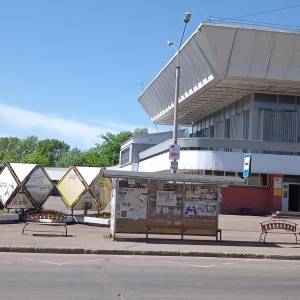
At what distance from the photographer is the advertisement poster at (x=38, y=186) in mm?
25484

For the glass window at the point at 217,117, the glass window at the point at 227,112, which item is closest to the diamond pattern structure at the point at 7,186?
the glass window at the point at 227,112

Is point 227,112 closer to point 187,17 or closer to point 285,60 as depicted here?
point 285,60

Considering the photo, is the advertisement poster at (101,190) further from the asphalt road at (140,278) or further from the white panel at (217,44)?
the white panel at (217,44)

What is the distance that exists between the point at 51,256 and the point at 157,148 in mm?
34826

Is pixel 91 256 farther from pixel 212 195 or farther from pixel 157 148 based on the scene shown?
pixel 157 148

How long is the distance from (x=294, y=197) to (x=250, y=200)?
151 inches

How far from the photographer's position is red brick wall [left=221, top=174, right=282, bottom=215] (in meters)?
38.9

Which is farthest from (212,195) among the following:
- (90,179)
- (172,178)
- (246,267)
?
(90,179)

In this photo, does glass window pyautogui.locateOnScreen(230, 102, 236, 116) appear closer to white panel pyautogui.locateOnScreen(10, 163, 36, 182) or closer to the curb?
white panel pyautogui.locateOnScreen(10, 163, 36, 182)

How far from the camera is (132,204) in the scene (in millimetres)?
19453

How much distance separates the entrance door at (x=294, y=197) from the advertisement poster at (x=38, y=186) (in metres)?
21.4

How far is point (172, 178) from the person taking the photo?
61.2 ft

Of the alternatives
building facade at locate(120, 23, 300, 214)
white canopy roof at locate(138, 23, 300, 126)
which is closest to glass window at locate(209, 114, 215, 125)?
white canopy roof at locate(138, 23, 300, 126)

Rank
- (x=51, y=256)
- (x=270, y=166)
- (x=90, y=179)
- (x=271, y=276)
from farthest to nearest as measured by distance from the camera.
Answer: (x=270, y=166) → (x=90, y=179) → (x=51, y=256) → (x=271, y=276)
